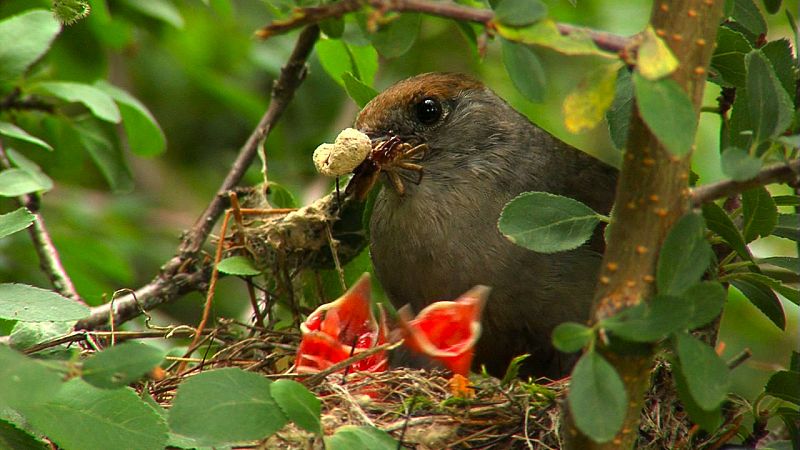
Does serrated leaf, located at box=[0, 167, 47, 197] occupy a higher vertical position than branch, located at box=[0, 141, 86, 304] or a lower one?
higher

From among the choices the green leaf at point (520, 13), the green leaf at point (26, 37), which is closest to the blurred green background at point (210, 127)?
the green leaf at point (26, 37)

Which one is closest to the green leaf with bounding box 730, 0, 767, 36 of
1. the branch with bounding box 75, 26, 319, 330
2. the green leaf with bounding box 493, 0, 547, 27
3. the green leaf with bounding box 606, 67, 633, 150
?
the green leaf with bounding box 606, 67, 633, 150

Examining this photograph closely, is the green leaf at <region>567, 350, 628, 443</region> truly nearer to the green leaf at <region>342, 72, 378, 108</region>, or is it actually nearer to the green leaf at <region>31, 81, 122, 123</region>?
the green leaf at <region>342, 72, 378, 108</region>

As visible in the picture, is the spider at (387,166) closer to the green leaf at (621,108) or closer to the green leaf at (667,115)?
the green leaf at (621,108)

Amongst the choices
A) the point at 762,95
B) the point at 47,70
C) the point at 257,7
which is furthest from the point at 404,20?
the point at 257,7

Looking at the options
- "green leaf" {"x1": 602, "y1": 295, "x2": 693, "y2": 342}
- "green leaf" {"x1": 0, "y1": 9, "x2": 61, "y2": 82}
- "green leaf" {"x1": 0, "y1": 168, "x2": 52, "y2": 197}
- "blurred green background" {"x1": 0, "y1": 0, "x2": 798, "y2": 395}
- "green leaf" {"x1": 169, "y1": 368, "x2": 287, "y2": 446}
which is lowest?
"blurred green background" {"x1": 0, "y1": 0, "x2": 798, "y2": 395}

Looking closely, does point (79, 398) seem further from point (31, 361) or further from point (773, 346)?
point (773, 346)
